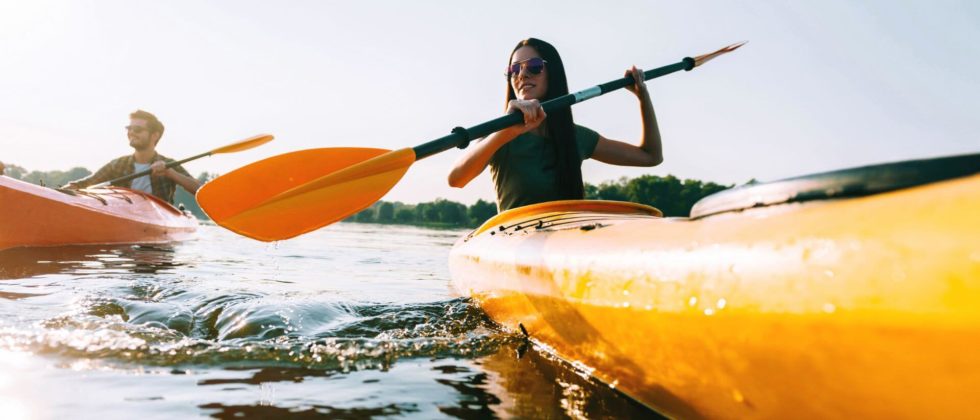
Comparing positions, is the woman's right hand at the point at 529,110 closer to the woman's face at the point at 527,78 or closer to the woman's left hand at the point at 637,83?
the woman's face at the point at 527,78

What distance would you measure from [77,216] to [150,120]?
95.2 inches

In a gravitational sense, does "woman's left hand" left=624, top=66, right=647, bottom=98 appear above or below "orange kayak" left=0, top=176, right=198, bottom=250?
above

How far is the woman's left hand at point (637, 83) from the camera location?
470cm

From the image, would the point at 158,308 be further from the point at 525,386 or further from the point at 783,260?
the point at 783,260

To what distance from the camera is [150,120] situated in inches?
386

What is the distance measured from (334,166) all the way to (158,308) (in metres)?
1.25

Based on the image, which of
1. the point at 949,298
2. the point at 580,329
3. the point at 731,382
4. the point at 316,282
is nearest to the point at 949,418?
the point at 949,298

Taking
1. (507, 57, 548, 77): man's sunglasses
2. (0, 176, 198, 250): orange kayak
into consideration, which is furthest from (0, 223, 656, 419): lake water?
(0, 176, 198, 250): orange kayak

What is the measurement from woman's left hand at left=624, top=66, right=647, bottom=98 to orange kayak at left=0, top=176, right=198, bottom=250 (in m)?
6.86

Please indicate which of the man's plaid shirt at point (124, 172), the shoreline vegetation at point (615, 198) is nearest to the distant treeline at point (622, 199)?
the shoreline vegetation at point (615, 198)

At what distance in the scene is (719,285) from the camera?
1.58 m

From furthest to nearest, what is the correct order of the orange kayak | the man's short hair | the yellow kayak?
the man's short hair
the orange kayak
the yellow kayak

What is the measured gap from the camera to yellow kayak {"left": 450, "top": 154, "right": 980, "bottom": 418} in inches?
44.4

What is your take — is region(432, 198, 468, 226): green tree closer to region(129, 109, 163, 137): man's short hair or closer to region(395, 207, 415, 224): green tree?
region(395, 207, 415, 224): green tree
